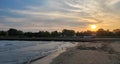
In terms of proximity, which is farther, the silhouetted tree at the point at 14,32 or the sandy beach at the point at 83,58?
the silhouetted tree at the point at 14,32

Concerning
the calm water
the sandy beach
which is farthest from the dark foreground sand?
the calm water

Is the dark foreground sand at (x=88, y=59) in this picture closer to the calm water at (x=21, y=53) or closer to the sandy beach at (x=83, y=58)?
the sandy beach at (x=83, y=58)

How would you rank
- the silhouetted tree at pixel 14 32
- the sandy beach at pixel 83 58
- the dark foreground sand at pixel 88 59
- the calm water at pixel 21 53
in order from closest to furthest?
the dark foreground sand at pixel 88 59
the sandy beach at pixel 83 58
the calm water at pixel 21 53
the silhouetted tree at pixel 14 32

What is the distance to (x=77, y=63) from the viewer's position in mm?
22594

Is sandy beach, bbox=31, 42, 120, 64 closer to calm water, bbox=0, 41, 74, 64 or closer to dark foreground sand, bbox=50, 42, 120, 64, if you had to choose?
dark foreground sand, bbox=50, 42, 120, 64

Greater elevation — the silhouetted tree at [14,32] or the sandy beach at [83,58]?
the silhouetted tree at [14,32]

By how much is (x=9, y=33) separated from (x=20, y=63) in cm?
17314

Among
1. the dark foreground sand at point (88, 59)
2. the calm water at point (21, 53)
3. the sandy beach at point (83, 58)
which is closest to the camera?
the dark foreground sand at point (88, 59)

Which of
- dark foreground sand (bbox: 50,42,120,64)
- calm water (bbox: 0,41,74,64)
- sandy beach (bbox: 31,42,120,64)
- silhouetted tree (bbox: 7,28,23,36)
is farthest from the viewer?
silhouetted tree (bbox: 7,28,23,36)

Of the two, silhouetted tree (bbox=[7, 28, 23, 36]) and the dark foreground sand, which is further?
silhouetted tree (bbox=[7, 28, 23, 36])

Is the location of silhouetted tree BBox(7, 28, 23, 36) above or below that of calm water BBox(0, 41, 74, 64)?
above

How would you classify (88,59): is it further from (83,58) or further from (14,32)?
(14,32)

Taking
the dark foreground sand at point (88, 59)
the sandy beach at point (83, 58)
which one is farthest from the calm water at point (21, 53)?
the dark foreground sand at point (88, 59)

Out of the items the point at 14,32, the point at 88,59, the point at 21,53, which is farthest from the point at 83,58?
the point at 14,32
